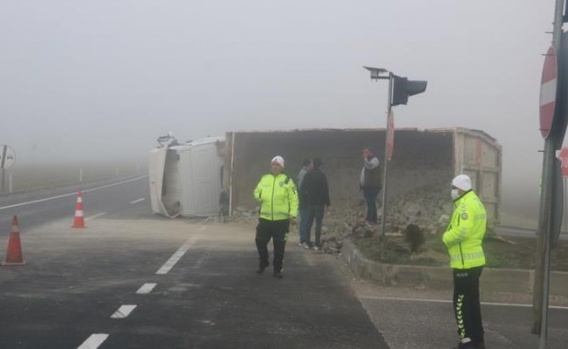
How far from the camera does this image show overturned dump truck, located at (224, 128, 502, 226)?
17609 mm

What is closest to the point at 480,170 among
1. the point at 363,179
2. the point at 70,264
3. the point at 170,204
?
the point at 363,179

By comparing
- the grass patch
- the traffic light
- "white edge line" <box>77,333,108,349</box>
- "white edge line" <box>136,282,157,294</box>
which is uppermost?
the traffic light

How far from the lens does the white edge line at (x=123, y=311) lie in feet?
22.8

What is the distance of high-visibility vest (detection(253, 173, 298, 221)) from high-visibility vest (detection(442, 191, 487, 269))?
13.0 feet

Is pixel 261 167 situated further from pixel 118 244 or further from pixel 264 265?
pixel 264 265

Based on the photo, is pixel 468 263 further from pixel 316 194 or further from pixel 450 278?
→ pixel 316 194

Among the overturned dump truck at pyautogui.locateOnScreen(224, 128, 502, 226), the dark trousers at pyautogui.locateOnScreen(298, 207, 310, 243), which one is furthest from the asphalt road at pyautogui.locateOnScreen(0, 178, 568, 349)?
the overturned dump truck at pyautogui.locateOnScreen(224, 128, 502, 226)

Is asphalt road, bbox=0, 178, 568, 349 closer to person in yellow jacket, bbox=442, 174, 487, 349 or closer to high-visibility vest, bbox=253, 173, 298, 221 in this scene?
person in yellow jacket, bbox=442, 174, 487, 349

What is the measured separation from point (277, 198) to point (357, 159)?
33.7 feet

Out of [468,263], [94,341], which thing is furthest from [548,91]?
[94,341]

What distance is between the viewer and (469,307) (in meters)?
6.06

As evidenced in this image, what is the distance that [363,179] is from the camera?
14.8 meters

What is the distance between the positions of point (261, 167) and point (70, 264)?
9.76 meters

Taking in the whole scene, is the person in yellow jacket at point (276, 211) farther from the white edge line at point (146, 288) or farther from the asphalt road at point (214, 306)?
the white edge line at point (146, 288)
